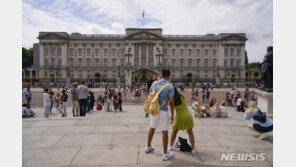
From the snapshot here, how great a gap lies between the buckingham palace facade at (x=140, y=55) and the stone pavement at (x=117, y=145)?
49662 millimetres

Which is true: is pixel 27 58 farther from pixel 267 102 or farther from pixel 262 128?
pixel 262 128

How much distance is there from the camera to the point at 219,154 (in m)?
3.89

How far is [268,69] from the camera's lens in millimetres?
7234

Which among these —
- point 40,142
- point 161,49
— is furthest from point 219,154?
point 161,49

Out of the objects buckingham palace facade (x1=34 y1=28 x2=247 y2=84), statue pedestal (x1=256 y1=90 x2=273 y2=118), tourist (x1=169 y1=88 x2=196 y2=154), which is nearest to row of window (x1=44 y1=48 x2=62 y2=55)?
buckingham palace facade (x1=34 y1=28 x2=247 y2=84)

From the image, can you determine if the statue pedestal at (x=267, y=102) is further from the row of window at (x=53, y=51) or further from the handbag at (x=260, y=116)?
the row of window at (x=53, y=51)

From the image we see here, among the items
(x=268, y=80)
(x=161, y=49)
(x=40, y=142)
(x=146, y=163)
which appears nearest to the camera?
(x=146, y=163)

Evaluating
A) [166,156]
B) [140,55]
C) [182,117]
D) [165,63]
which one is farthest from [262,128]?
[165,63]

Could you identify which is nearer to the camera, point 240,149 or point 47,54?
point 240,149

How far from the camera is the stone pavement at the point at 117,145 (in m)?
3.54

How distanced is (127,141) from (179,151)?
1.43 metres

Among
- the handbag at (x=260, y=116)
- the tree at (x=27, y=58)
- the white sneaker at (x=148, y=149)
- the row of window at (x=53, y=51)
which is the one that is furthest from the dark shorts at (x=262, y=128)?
the tree at (x=27, y=58)

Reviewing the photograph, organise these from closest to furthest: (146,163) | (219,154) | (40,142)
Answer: (146,163), (219,154), (40,142)

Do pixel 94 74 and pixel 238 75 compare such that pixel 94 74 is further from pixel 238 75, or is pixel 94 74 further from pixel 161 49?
pixel 238 75
